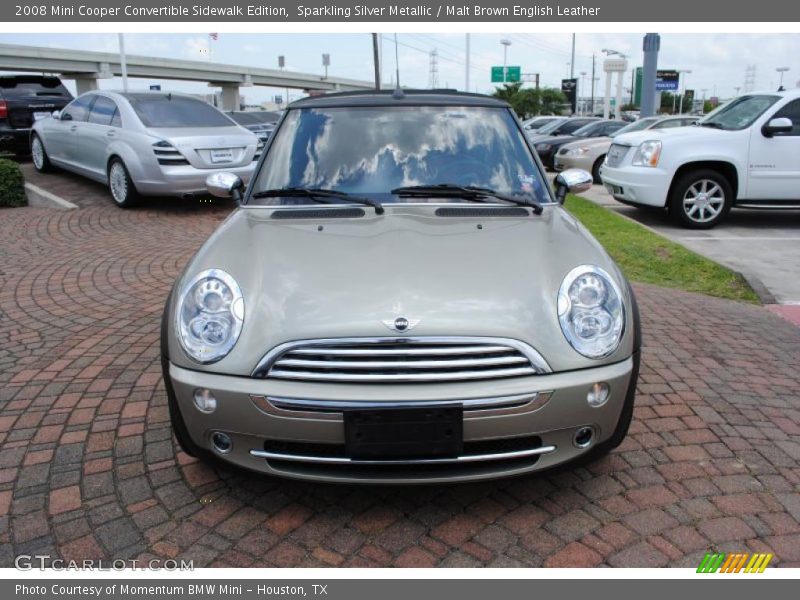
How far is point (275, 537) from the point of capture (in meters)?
2.59

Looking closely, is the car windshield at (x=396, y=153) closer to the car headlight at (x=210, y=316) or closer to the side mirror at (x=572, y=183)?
the side mirror at (x=572, y=183)

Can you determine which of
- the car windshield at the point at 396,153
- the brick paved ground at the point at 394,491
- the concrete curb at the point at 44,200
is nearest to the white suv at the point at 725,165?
the brick paved ground at the point at 394,491

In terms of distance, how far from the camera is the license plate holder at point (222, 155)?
8891 millimetres

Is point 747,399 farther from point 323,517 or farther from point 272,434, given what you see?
point 272,434

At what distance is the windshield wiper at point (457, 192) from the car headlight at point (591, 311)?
31.0 inches

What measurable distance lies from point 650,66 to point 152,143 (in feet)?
58.7

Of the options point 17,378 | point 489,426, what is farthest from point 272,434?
point 17,378

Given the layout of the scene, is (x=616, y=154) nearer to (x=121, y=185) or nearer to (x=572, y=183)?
(x=572, y=183)

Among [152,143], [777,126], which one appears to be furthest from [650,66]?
[152,143]

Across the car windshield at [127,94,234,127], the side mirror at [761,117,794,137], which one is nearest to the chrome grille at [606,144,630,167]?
the side mirror at [761,117,794,137]

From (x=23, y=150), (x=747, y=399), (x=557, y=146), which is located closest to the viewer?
(x=747, y=399)

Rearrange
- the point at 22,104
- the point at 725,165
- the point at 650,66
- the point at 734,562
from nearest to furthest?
the point at 734,562 < the point at 725,165 < the point at 22,104 < the point at 650,66

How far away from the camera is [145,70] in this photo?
57.0 metres

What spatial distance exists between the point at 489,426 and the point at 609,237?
634 cm
